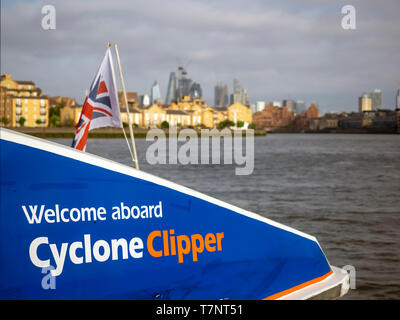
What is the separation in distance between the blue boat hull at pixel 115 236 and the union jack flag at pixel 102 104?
2.56m

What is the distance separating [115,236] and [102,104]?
303 centimetres

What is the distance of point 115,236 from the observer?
11.6ft

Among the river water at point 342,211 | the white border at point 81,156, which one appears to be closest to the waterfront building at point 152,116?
the river water at point 342,211

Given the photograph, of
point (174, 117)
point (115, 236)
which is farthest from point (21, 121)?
point (115, 236)

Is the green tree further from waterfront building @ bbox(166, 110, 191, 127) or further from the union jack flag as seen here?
the union jack flag

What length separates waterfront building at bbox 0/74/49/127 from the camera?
422ft

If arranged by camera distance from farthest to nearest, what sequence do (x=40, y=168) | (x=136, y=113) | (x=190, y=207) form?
(x=136, y=113)
(x=190, y=207)
(x=40, y=168)

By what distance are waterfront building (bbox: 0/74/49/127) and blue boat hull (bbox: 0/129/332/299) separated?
129433 mm

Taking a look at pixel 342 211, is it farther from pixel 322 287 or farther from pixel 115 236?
pixel 115 236

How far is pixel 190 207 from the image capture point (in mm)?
Answer: 3814
